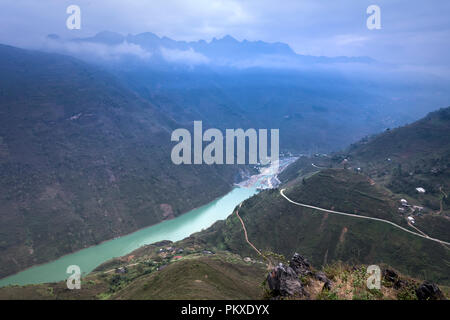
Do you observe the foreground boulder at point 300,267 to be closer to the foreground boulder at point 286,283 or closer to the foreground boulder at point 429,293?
the foreground boulder at point 286,283

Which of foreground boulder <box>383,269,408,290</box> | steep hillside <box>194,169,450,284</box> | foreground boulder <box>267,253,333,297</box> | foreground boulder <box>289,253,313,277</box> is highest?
foreground boulder <box>267,253,333,297</box>

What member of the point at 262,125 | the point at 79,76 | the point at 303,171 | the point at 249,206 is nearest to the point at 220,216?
the point at 249,206

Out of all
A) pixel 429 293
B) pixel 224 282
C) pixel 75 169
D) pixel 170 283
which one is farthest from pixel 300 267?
pixel 75 169

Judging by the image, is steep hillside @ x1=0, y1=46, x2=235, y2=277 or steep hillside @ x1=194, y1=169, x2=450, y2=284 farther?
steep hillside @ x1=0, y1=46, x2=235, y2=277

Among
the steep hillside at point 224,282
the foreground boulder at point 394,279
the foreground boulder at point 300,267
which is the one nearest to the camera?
the steep hillside at point 224,282

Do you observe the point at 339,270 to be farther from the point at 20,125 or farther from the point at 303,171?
the point at 20,125

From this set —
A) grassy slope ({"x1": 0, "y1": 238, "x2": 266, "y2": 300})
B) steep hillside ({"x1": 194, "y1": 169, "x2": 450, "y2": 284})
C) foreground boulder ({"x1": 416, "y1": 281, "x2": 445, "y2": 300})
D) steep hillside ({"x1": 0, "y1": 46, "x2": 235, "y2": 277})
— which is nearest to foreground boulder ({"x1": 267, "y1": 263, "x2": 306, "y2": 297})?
grassy slope ({"x1": 0, "y1": 238, "x2": 266, "y2": 300})

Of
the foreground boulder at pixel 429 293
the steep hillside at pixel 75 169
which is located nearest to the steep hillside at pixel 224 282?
the foreground boulder at pixel 429 293

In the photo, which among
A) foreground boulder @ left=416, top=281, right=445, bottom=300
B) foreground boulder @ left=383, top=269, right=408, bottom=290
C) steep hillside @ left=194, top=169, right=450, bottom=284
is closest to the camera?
foreground boulder @ left=416, top=281, right=445, bottom=300

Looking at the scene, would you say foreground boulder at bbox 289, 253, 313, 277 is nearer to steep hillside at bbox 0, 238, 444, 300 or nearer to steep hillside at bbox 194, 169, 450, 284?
steep hillside at bbox 0, 238, 444, 300
